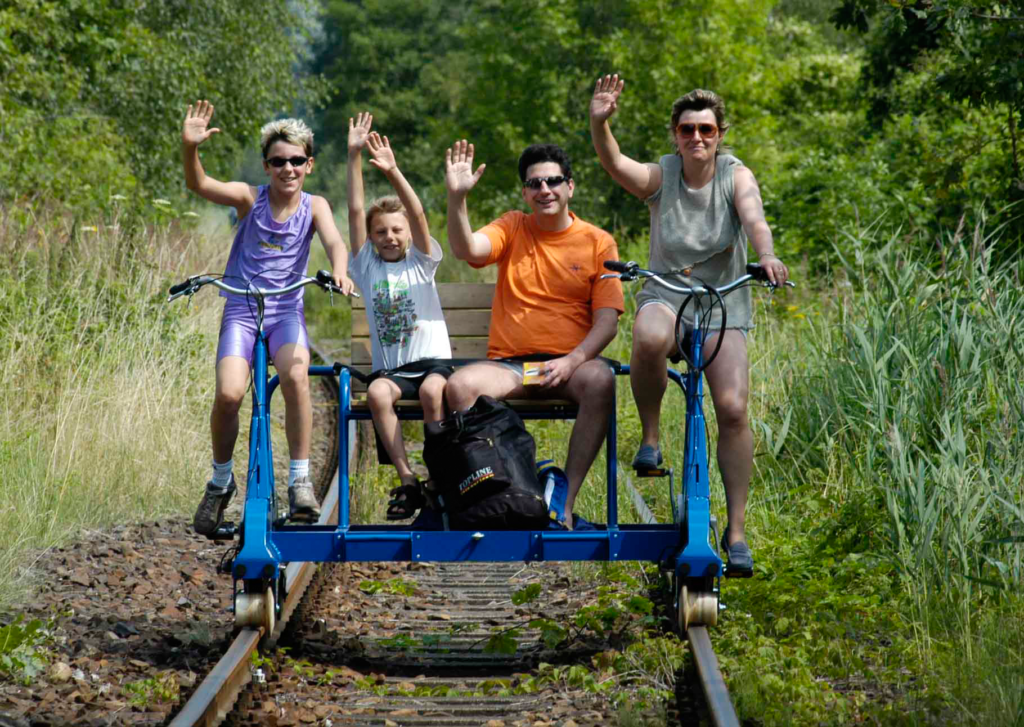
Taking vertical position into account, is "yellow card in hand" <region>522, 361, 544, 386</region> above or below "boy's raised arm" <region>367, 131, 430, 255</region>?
below

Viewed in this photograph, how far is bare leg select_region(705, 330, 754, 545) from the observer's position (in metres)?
5.40

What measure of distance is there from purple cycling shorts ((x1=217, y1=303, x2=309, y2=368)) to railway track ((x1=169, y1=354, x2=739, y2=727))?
109 cm

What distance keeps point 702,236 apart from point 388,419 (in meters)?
1.52

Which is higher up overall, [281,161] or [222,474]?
[281,161]

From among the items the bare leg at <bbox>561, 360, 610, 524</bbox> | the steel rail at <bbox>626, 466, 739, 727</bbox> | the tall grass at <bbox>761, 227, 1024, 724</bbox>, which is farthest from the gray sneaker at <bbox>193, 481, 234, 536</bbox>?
the tall grass at <bbox>761, 227, 1024, 724</bbox>

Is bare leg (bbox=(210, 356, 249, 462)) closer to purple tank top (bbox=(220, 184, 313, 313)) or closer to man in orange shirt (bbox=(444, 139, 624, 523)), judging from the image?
purple tank top (bbox=(220, 184, 313, 313))

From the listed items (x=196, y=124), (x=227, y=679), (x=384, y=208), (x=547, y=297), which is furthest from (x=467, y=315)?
(x=227, y=679)

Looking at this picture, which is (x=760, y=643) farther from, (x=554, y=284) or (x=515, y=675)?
(x=554, y=284)

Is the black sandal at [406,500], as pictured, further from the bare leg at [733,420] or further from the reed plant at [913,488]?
the reed plant at [913,488]

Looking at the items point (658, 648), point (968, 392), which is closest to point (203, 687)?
point (658, 648)

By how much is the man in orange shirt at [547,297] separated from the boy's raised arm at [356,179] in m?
0.39

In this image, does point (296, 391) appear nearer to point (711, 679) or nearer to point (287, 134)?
point (287, 134)

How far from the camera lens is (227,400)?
5707mm

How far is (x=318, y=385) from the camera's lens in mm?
15359
